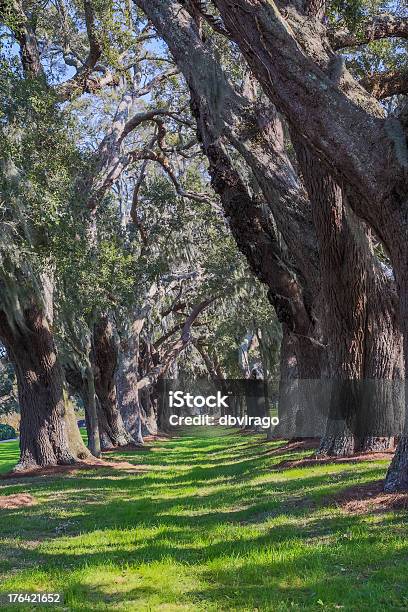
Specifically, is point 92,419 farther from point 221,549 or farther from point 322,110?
point 322,110

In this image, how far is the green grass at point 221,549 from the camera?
14.9ft

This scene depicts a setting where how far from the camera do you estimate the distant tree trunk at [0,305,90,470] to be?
15.4 meters

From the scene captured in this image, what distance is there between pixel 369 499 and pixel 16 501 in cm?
562

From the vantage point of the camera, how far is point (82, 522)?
860 cm

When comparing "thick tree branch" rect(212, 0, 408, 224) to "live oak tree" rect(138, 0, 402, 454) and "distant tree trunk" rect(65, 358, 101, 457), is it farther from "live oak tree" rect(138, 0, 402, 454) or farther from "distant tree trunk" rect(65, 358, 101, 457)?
"distant tree trunk" rect(65, 358, 101, 457)

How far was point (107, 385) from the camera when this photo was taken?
24188mm

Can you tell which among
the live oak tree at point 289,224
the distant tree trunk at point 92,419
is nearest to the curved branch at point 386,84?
the live oak tree at point 289,224

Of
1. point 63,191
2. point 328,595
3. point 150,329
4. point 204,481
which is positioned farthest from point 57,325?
point 150,329

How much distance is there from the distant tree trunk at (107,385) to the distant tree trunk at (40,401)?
17.3 feet

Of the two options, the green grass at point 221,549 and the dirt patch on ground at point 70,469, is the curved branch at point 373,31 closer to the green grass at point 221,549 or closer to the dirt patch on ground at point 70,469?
the green grass at point 221,549

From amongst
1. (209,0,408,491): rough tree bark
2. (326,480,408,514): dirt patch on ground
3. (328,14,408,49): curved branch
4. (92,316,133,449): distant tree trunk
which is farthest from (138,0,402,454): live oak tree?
(92,316,133,449): distant tree trunk

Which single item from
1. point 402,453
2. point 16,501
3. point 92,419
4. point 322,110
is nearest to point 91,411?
point 92,419

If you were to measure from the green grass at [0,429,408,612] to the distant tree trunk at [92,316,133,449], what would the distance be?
37.8 feet

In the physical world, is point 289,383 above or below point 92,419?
above
